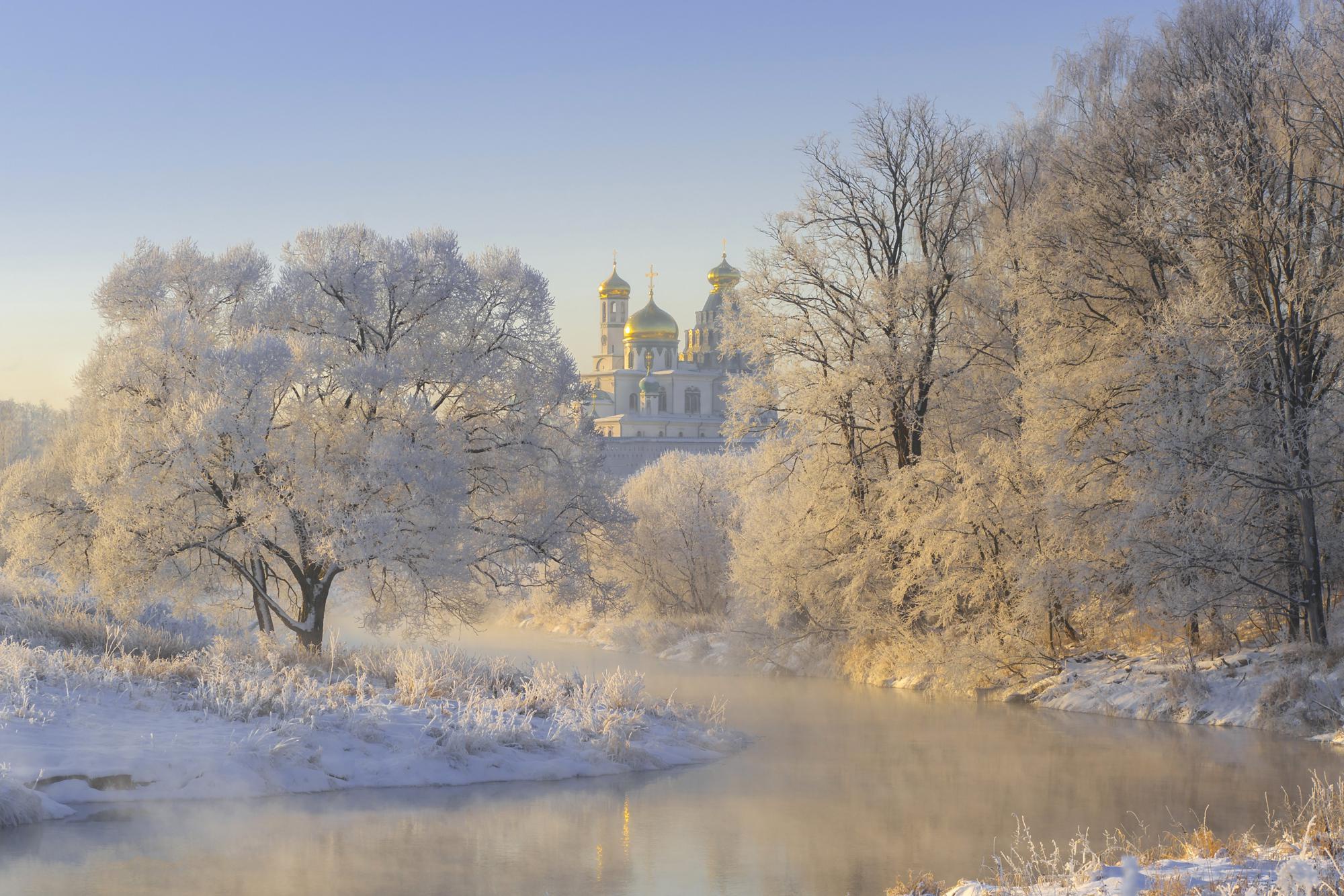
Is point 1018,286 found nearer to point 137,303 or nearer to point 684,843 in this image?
point 684,843

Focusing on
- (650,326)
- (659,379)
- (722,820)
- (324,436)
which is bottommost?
(722,820)

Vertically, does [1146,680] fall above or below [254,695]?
below

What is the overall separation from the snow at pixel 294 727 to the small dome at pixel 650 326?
344ft

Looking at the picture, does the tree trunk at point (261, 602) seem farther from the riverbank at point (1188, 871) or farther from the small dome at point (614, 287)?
the small dome at point (614, 287)

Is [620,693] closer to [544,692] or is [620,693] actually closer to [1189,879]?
[544,692]

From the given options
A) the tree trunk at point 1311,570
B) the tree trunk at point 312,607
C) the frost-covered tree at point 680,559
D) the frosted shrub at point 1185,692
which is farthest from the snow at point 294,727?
the frost-covered tree at point 680,559

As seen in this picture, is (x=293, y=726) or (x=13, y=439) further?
(x=13, y=439)

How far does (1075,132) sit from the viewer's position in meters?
22.3

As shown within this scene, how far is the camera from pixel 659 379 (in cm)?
11750

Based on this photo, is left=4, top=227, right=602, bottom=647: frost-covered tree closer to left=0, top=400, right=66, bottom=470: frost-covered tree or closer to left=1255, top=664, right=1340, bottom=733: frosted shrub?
left=1255, top=664, right=1340, bottom=733: frosted shrub

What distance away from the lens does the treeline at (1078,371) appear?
57.5ft

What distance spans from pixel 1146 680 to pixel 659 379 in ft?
326

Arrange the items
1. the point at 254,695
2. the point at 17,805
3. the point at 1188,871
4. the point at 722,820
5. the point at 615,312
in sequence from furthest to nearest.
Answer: the point at 615,312
the point at 254,695
the point at 722,820
the point at 17,805
the point at 1188,871

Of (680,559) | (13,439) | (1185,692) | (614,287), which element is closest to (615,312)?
(614,287)
